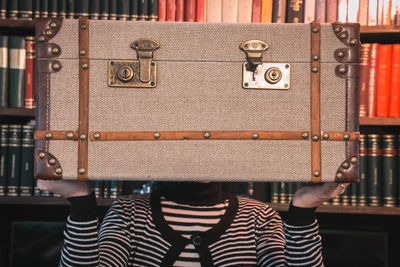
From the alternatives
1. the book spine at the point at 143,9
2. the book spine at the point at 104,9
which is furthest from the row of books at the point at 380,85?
the book spine at the point at 104,9

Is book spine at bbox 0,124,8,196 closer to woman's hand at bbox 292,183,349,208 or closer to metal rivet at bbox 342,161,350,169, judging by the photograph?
woman's hand at bbox 292,183,349,208

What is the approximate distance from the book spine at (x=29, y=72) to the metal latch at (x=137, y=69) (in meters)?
0.64

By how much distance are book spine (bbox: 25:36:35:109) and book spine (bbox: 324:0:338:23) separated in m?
0.95

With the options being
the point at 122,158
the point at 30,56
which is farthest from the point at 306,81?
the point at 30,56

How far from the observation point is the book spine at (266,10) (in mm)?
1341

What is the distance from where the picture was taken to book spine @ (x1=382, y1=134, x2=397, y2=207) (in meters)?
1.35

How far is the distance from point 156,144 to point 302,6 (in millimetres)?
779

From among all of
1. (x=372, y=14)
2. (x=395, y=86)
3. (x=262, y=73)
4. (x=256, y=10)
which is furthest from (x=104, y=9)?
(x=395, y=86)

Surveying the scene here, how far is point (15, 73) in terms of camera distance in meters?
1.35

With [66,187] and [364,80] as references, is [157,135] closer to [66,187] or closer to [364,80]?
[66,187]

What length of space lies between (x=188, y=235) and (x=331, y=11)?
0.82 m

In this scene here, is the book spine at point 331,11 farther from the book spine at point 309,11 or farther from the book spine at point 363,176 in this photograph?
the book spine at point 363,176

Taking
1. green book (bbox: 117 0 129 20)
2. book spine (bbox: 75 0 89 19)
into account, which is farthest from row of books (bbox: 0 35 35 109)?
green book (bbox: 117 0 129 20)

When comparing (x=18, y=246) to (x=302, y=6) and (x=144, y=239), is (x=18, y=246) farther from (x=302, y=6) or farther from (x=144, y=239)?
(x=302, y=6)
